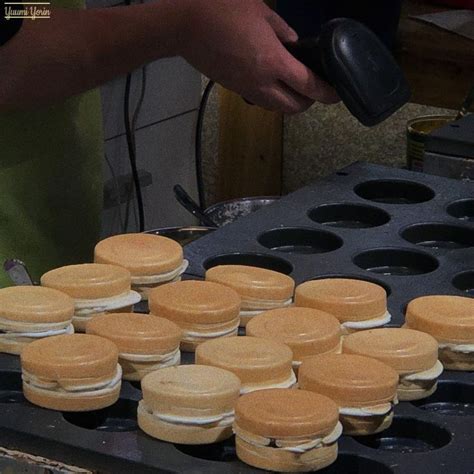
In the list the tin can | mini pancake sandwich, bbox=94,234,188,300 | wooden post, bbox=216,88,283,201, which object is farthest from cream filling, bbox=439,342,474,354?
wooden post, bbox=216,88,283,201

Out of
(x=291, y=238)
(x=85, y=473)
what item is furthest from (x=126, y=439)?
(x=291, y=238)

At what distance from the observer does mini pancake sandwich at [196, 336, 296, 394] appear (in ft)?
3.60

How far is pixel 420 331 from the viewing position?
121 centimetres

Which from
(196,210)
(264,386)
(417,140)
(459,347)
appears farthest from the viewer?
(417,140)

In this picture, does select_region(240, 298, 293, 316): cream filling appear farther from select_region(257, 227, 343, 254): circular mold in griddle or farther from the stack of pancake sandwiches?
select_region(257, 227, 343, 254): circular mold in griddle

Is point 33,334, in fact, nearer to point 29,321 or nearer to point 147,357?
point 29,321

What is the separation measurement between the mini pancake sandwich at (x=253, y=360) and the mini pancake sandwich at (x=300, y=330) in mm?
24

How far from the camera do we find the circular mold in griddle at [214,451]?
1.04 m

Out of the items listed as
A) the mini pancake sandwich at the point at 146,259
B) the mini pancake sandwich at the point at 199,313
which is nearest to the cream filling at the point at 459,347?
the mini pancake sandwich at the point at 199,313

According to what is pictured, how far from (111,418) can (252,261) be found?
1.21ft

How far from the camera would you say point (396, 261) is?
1461 mm

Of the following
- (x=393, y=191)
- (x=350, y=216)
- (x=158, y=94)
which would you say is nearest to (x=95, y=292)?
(x=350, y=216)

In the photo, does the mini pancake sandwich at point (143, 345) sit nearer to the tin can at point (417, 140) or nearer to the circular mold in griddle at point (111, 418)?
the circular mold in griddle at point (111, 418)

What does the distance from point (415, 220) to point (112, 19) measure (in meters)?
0.46
